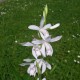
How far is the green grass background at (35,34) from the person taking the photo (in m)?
8.14

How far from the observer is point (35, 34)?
11.7m

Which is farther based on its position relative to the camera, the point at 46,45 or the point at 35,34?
the point at 35,34

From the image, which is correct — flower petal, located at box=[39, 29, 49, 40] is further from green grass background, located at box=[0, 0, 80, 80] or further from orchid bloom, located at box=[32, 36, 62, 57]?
green grass background, located at box=[0, 0, 80, 80]

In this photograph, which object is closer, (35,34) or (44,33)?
(44,33)

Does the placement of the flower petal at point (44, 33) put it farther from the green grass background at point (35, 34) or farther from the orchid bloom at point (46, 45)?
the green grass background at point (35, 34)

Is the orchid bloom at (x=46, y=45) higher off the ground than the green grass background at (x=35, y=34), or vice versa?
the orchid bloom at (x=46, y=45)

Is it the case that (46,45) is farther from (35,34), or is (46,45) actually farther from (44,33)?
(35,34)

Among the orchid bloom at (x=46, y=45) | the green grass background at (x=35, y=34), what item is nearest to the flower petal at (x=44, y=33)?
the orchid bloom at (x=46, y=45)

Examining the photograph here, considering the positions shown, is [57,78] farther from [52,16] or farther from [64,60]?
[52,16]

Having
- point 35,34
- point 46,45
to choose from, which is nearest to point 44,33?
point 46,45

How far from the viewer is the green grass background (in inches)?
320

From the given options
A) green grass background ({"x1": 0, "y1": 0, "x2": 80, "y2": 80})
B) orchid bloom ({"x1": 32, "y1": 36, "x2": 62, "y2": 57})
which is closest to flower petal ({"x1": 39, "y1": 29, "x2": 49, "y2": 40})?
orchid bloom ({"x1": 32, "y1": 36, "x2": 62, "y2": 57})

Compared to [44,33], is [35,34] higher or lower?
lower

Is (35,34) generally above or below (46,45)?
below
